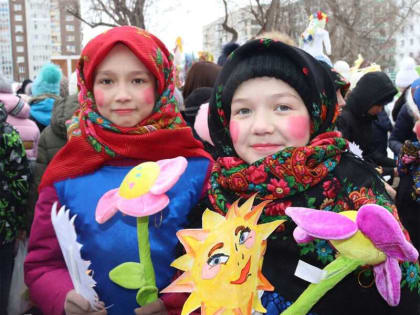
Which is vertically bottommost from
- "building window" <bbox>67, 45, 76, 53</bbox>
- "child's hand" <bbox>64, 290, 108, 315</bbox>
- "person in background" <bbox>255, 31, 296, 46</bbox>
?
"building window" <bbox>67, 45, 76, 53</bbox>

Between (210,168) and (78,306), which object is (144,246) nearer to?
(78,306)

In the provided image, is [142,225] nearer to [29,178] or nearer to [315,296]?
[315,296]

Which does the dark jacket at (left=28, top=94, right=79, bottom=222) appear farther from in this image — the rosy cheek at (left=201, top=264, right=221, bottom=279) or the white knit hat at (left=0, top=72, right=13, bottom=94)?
the rosy cheek at (left=201, top=264, right=221, bottom=279)

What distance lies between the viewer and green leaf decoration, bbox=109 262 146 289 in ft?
4.58

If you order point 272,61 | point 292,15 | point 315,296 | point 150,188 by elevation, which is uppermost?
point 292,15

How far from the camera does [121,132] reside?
1.80m

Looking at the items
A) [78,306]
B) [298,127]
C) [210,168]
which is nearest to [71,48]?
[210,168]

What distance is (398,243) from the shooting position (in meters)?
0.99

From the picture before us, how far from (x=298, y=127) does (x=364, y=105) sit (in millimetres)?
2940

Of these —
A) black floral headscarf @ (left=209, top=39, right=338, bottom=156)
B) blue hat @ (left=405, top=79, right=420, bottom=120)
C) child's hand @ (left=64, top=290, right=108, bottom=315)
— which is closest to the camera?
black floral headscarf @ (left=209, top=39, right=338, bottom=156)

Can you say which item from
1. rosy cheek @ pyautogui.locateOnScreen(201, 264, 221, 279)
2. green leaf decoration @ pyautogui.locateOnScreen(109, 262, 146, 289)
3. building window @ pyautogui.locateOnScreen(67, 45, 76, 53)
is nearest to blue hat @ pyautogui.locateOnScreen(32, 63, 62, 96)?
green leaf decoration @ pyautogui.locateOnScreen(109, 262, 146, 289)

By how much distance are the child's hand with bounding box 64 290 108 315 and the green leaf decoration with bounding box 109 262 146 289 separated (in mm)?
247

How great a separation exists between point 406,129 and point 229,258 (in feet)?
11.5

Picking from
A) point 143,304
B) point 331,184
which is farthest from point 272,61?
point 143,304
